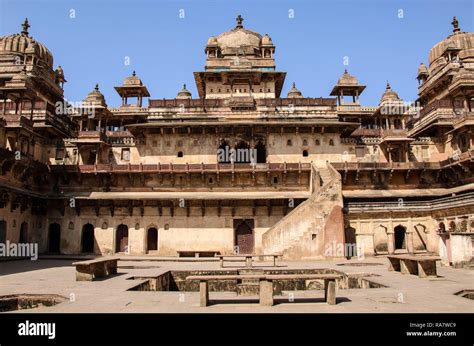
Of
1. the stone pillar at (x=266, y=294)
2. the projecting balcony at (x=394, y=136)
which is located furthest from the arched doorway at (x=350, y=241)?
the stone pillar at (x=266, y=294)

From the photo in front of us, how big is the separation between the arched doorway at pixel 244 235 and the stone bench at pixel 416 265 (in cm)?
1444

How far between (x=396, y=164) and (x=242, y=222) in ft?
44.3

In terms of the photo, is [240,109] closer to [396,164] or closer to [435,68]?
[396,164]

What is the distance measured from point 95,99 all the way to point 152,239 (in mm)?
14683

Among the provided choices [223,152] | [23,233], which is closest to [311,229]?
[223,152]

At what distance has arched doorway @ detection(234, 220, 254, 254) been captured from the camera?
30906 millimetres

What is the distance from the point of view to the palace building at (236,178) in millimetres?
27469

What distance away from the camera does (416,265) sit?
634 inches

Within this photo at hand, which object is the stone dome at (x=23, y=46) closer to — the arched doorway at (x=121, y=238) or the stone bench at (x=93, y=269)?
the arched doorway at (x=121, y=238)

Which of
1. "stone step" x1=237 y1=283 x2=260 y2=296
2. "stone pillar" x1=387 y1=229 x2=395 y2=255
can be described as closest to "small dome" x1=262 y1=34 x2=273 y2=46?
"stone pillar" x1=387 y1=229 x2=395 y2=255

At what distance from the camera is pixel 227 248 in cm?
3070

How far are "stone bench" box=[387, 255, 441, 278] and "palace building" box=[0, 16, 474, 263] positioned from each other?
700cm

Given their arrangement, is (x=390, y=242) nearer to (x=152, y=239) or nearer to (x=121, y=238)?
(x=152, y=239)

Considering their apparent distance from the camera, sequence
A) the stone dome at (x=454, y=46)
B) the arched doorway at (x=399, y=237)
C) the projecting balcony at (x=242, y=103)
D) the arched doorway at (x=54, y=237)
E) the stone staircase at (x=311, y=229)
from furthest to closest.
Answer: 1. the stone dome at (x=454, y=46)
2. the projecting balcony at (x=242, y=103)
3. the arched doorway at (x=54, y=237)
4. the arched doorway at (x=399, y=237)
5. the stone staircase at (x=311, y=229)
